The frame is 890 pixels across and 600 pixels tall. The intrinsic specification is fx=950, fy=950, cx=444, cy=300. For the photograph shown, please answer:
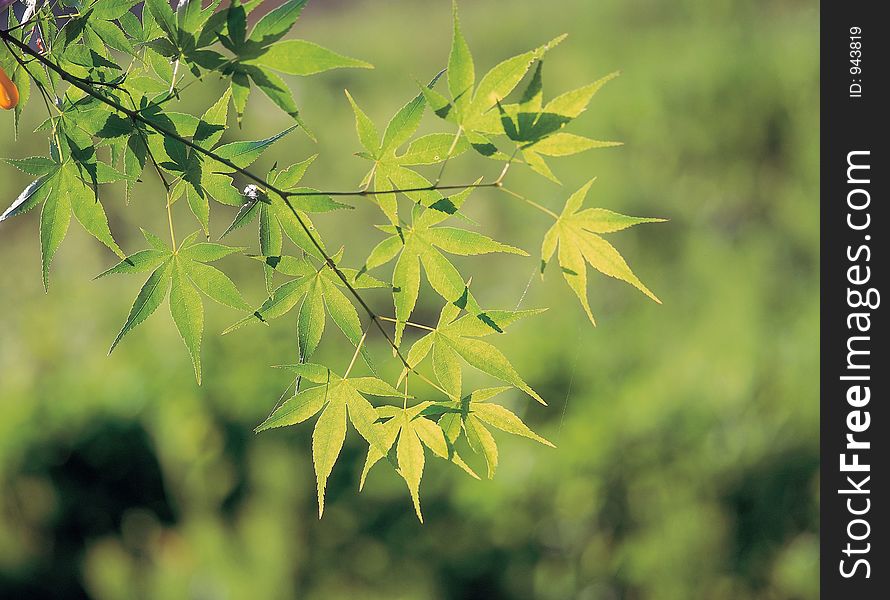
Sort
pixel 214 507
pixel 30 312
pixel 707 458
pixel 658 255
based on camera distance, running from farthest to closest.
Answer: pixel 658 255, pixel 30 312, pixel 707 458, pixel 214 507

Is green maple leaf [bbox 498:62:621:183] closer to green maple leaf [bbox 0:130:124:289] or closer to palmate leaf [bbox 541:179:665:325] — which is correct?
palmate leaf [bbox 541:179:665:325]

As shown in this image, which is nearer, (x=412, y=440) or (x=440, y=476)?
(x=412, y=440)

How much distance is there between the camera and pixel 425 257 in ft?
1.53

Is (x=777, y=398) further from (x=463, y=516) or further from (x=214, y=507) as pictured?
(x=214, y=507)

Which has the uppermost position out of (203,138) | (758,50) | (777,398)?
(758,50)

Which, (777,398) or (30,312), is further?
(30,312)

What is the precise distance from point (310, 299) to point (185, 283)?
0.07 metres

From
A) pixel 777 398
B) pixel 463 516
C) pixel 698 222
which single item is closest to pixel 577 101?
pixel 463 516

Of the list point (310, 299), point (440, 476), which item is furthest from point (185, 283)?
point (440, 476)

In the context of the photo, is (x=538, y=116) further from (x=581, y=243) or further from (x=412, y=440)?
(x=412, y=440)

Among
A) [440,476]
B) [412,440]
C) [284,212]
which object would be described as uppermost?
[284,212]

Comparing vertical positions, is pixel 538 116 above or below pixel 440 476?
above

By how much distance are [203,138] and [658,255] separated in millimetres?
2515

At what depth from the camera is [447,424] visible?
50cm
